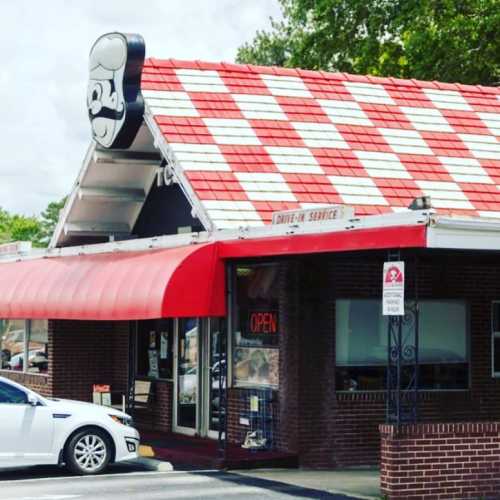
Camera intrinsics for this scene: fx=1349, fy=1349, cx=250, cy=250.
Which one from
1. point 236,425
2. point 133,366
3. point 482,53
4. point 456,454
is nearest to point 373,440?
point 236,425

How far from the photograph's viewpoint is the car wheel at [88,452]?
18.0m

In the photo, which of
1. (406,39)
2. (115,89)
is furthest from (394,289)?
(406,39)

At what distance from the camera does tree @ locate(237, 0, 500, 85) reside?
3762 centimetres

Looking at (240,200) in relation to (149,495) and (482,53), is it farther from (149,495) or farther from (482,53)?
(482,53)

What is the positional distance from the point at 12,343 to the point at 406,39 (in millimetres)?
15189

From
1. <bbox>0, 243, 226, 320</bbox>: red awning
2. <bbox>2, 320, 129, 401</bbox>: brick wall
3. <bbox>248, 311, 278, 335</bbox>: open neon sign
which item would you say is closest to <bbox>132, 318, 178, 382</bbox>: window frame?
<bbox>2, 320, 129, 401</bbox>: brick wall

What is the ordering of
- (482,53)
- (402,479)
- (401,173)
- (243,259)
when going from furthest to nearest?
(482,53), (401,173), (243,259), (402,479)

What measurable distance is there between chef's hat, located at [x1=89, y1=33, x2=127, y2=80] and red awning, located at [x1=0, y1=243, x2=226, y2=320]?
3.17 metres

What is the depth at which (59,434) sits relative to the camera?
1783cm

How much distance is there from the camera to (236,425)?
20578 millimetres

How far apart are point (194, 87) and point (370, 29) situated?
59.3 ft

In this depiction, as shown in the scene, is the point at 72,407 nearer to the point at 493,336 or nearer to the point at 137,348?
the point at 493,336

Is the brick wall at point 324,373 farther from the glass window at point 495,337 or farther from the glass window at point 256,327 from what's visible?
the glass window at point 495,337

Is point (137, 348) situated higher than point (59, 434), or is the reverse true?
point (137, 348)
